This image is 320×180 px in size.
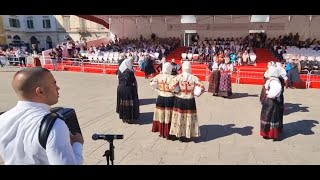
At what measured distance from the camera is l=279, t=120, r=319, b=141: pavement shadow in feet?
21.9

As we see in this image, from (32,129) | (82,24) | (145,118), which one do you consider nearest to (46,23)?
(82,24)

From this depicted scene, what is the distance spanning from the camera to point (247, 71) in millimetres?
14859

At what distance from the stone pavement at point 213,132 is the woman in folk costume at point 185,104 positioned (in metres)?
0.30

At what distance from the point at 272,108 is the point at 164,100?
237cm

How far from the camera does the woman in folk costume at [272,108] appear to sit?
592cm

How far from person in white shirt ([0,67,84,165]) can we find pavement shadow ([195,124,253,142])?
468 cm

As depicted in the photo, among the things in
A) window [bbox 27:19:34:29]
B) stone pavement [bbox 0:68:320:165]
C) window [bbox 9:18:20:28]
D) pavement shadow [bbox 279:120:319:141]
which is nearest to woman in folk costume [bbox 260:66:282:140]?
stone pavement [bbox 0:68:320:165]

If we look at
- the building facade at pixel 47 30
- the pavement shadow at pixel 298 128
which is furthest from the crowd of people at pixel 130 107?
the building facade at pixel 47 30

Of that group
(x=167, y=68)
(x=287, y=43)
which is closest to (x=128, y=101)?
(x=167, y=68)

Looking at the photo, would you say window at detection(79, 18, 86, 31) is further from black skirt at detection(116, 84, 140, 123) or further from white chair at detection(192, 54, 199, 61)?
black skirt at detection(116, 84, 140, 123)

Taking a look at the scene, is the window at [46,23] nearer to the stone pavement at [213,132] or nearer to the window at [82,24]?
the window at [82,24]

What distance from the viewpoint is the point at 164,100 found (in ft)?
20.4

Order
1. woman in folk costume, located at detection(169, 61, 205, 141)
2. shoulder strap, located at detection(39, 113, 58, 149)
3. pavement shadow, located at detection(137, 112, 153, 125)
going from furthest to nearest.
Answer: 1. pavement shadow, located at detection(137, 112, 153, 125)
2. woman in folk costume, located at detection(169, 61, 205, 141)
3. shoulder strap, located at detection(39, 113, 58, 149)
